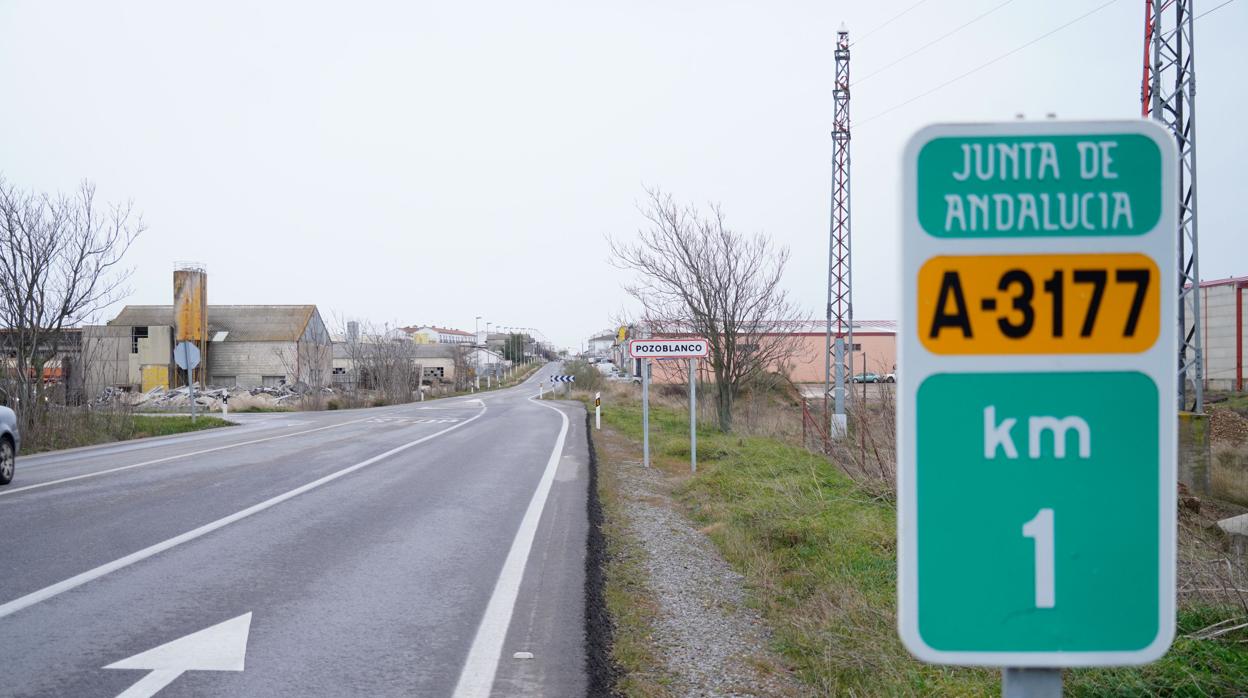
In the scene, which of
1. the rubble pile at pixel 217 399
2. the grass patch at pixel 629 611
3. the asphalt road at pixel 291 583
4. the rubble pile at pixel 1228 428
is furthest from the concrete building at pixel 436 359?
the grass patch at pixel 629 611

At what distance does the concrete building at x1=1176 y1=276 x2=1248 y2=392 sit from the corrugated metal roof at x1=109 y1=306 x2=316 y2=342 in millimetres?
56440

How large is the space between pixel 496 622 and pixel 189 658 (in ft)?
6.26

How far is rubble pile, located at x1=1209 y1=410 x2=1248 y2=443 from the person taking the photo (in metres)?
19.1

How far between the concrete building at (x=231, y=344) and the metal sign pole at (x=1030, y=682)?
63025mm

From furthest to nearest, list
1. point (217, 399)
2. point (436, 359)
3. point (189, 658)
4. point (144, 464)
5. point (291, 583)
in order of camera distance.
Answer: point (436, 359)
point (217, 399)
point (144, 464)
point (291, 583)
point (189, 658)

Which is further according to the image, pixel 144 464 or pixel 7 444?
pixel 144 464

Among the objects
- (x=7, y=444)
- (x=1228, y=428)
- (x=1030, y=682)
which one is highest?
(x=1030, y=682)

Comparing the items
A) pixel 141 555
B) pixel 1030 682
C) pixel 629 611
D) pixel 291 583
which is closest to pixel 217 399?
pixel 141 555

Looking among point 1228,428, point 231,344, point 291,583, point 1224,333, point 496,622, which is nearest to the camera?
point 496,622

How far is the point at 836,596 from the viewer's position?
6254mm

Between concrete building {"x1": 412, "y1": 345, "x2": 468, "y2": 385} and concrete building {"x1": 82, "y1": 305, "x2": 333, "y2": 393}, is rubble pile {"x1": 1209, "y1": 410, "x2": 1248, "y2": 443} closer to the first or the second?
concrete building {"x1": 82, "y1": 305, "x2": 333, "y2": 393}

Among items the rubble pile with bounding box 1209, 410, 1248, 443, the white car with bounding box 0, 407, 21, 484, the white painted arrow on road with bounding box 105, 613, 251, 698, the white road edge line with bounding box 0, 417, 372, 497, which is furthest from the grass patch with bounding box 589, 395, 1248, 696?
the rubble pile with bounding box 1209, 410, 1248, 443

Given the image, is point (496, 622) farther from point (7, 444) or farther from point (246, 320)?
point (246, 320)

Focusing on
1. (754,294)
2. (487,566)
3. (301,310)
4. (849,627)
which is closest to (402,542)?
(487,566)
